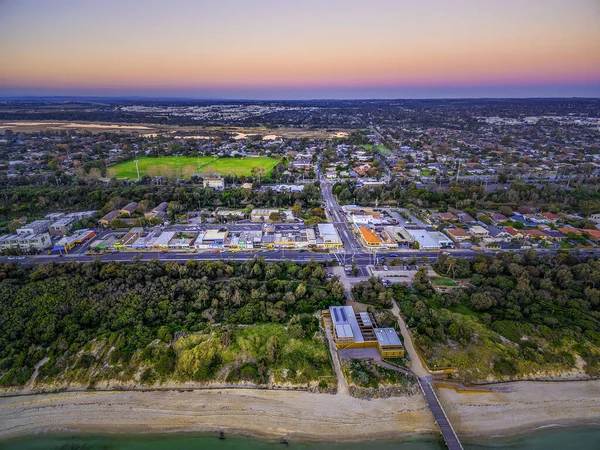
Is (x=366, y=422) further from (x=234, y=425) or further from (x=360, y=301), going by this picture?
(x=360, y=301)

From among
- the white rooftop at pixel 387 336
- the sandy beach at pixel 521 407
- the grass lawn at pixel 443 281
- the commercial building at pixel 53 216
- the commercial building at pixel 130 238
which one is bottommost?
the sandy beach at pixel 521 407

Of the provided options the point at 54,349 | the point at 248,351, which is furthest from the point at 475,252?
the point at 54,349

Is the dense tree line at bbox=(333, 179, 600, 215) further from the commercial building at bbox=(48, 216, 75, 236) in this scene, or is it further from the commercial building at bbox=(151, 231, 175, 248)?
the commercial building at bbox=(48, 216, 75, 236)

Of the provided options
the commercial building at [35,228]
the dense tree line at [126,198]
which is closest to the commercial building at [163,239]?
the dense tree line at [126,198]

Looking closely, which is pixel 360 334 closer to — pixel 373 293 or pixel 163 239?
pixel 373 293

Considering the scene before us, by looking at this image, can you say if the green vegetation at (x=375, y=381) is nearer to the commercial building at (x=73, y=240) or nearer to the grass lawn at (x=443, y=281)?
the grass lawn at (x=443, y=281)

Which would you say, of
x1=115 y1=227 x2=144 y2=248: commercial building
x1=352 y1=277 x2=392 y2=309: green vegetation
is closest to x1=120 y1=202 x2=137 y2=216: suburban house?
x1=115 y1=227 x2=144 y2=248: commercial building

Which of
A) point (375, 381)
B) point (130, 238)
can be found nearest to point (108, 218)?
point (130, 238)
